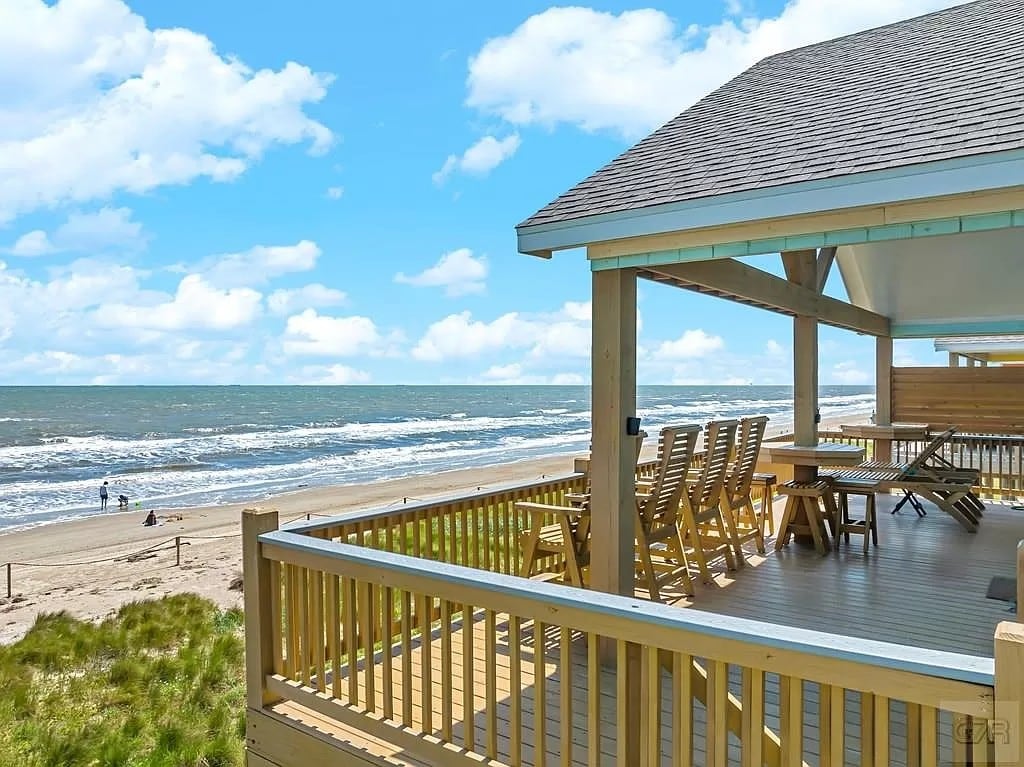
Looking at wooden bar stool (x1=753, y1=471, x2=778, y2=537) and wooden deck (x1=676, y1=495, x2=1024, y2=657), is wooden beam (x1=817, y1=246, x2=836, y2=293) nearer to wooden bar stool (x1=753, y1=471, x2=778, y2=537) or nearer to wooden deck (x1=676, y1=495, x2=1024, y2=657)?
wooden bar stool (x1=753, y1=471, x2=778, y2=537)

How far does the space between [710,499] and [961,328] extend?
623 cm

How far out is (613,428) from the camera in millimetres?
3680

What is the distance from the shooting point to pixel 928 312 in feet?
29.0

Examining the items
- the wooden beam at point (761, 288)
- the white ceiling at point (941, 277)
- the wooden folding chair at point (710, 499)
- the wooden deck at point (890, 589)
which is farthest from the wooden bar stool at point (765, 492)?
the white ceiling at point (941, 277)

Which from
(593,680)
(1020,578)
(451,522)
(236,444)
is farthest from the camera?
(236,444)

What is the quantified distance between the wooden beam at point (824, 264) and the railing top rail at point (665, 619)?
16.1ft

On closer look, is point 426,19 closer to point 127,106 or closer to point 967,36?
point 967,36

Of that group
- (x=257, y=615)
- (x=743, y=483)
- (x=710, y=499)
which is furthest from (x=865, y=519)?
(x=257, y=615)

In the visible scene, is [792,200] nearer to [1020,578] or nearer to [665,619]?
[1020,578]

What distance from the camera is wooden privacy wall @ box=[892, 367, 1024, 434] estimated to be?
10.6 metres

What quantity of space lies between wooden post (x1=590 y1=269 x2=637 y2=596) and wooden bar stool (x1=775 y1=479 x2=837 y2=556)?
9.47 ft

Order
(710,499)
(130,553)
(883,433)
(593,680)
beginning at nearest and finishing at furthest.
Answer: (593,680), (710,499), (883,433), (130,553)

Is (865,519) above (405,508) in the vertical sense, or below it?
below

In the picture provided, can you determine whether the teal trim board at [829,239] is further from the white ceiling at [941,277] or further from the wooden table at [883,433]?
the wooden table at [883,433]
